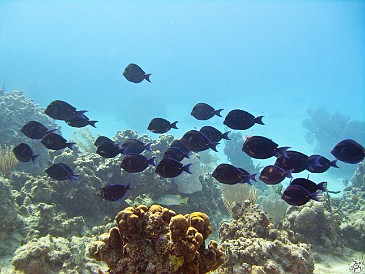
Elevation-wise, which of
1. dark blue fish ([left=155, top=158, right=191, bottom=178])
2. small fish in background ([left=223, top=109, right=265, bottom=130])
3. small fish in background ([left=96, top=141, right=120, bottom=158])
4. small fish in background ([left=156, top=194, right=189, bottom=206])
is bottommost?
dark blue fish ([left=155, top=158, right=191, bottom=178])

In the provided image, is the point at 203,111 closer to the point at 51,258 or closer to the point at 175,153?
the point at 175,153

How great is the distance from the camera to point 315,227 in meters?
7.68

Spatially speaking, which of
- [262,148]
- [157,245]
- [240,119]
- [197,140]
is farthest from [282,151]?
[157,245]

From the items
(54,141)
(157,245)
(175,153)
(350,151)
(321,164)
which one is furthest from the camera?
(175,153)

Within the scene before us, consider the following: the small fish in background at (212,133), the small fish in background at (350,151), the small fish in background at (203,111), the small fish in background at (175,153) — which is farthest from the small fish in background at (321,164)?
the small fish in background at (203,111)

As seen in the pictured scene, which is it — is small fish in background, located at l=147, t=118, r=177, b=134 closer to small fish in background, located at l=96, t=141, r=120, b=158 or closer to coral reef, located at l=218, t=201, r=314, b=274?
small fish in background, located at l=96, t=141, r=120, b=158

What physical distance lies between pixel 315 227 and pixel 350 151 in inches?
156

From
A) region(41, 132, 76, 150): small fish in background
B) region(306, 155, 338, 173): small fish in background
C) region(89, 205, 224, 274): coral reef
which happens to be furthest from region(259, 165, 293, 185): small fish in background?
region(41, 132, 76, 150): small fish in background

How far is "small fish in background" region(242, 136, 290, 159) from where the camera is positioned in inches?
184

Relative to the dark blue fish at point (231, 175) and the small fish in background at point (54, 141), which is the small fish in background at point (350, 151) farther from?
the small fish in background at point (54, 141)

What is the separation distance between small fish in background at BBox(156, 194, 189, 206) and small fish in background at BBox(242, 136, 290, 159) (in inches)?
165

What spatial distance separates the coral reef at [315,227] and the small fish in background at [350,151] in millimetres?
3495

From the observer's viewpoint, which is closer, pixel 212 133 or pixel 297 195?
pixel 297 195

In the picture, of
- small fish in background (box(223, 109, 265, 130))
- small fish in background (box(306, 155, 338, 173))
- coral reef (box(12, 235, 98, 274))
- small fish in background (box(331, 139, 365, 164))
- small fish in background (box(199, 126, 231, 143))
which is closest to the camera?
coral reef (box(12, 235, 98, 274))
